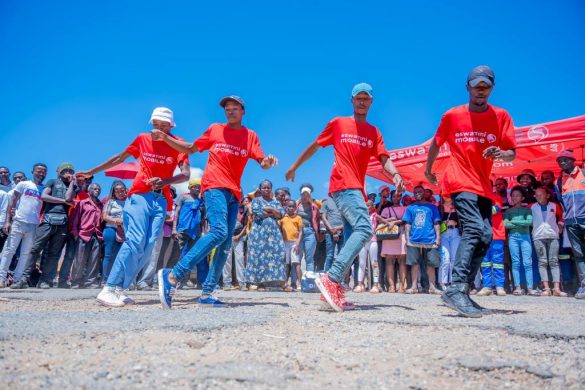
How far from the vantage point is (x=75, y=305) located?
4.70 metres

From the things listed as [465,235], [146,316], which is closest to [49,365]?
[146,316]

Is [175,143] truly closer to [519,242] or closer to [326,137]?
[326,137]

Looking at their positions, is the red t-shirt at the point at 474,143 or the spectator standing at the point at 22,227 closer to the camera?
the red t-shirt at the point at 474,143

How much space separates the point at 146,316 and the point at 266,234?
5441mm

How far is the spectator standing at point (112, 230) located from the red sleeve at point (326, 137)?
5.07 meters

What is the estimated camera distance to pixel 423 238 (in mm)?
8398

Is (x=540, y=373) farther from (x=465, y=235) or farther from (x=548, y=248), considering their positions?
(x=548, y=248)

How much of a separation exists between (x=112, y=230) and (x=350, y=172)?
5743mm

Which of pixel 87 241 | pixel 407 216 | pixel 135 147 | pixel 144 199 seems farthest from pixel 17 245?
pixel 407 216

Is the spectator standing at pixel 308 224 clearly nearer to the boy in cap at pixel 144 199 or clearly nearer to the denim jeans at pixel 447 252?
the denim jeans at pixel 447 252

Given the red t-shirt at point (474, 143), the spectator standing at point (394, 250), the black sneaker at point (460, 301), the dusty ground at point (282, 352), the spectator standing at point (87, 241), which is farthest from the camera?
the spectator standing at point (394, 250)

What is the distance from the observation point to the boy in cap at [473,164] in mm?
3896

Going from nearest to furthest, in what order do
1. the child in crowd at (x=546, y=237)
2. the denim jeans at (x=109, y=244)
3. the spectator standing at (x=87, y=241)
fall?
the child in crowd at (x=546, y=237), the denim jeans at (x=109, y=244), the spectator standing at (x=87, y=241)

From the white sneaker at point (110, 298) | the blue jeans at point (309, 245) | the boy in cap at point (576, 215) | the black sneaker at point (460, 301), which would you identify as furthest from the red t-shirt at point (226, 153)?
the boy in cap at point (576, 215)
